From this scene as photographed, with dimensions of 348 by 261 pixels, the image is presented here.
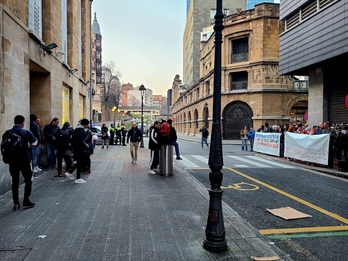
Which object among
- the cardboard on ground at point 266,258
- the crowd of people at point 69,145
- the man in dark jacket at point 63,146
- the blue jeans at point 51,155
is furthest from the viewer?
the blue jeans at point 51,155

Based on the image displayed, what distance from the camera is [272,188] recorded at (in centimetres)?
797

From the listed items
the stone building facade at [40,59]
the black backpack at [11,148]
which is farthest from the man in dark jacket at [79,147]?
the black backpack at [11,148]

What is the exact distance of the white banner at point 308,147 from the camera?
38.9 ft

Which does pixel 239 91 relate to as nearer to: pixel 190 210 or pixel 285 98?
pixel 285 98

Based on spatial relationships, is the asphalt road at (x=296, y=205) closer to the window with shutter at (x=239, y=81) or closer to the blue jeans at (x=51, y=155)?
the blue jeans at (x=51, y=155)

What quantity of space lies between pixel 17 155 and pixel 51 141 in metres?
4.51

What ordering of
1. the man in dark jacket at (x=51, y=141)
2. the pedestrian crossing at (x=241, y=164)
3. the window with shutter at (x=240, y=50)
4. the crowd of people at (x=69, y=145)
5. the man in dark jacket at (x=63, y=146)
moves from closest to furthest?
the crowd of people at (x=69, y=145) → the man in dark jacket at (x=63, y=146) → the man in dark jacket at (x=51, y=141) → the pedestrian crossing at (x=241, y=164) → the window with shutter at (x=240, y=50)

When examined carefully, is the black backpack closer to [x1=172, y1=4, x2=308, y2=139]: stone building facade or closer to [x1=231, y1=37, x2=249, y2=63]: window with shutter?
[x1=172, y1=4, x2=308, y2=139]: stone building facade

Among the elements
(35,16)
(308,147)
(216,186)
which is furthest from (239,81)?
(216,186)

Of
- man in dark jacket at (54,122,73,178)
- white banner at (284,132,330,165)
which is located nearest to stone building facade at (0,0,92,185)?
man in dark jacket at (54,122,73,178)

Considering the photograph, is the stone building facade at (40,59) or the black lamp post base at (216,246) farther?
the stone building facade at (40,59)

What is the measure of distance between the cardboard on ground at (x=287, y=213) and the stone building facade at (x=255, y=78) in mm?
25983

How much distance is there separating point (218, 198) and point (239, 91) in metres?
30.0

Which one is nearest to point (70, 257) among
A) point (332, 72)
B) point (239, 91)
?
point (332, 72)
